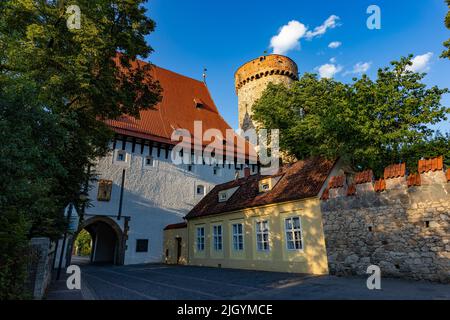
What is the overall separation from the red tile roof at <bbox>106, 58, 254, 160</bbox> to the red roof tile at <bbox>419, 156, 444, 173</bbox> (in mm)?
19193

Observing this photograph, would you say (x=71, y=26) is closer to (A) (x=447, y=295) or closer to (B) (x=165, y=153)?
(A) (x=447, y=295)

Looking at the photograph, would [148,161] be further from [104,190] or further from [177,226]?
[177,226]

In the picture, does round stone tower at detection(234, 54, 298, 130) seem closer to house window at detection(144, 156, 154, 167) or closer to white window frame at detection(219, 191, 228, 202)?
house window at detection(144, 156, 154, 167)

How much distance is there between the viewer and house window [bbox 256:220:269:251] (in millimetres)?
15828

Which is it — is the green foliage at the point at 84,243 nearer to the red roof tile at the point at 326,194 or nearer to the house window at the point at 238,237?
the house window at the point at 238,237

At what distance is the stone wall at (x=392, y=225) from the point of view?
9.93 m

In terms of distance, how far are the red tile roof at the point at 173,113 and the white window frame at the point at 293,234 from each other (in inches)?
570

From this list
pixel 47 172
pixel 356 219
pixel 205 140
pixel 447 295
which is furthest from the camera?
pixel 205 140

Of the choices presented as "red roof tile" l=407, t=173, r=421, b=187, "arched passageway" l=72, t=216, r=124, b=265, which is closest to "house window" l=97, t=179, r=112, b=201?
"arched passageway" l=72, t=216, r=124, b=265

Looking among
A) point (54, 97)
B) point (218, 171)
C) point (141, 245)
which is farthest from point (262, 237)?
point (218, 171)

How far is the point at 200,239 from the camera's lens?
2097 cm
